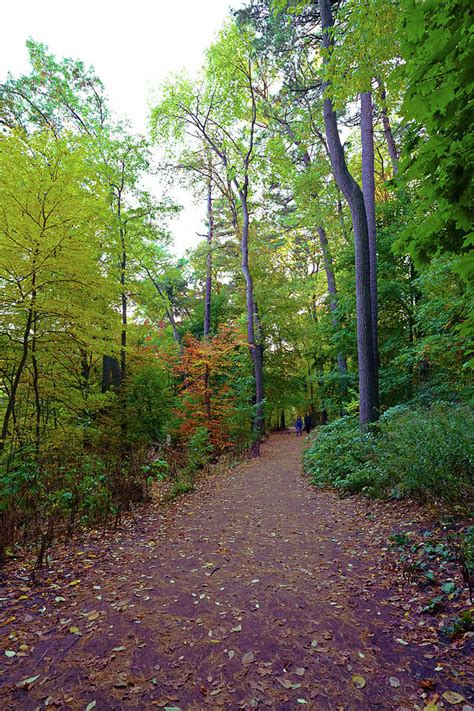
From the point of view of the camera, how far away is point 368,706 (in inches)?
71.6

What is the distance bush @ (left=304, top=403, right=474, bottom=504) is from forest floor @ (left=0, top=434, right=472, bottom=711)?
1.51 ft

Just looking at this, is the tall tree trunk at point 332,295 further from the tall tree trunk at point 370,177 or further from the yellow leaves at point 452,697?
the yellow leaves at point 452,697

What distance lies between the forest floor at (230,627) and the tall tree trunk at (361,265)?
3.20 m

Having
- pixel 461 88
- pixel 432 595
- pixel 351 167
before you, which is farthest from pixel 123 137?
pixel 432 595

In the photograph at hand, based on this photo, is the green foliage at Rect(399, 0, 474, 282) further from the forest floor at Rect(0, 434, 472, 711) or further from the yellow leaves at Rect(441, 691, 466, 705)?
the forest floor at Rect(0, 434, 472, 711)

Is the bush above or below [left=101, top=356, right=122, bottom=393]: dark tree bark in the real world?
below

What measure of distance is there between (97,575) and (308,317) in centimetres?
1976

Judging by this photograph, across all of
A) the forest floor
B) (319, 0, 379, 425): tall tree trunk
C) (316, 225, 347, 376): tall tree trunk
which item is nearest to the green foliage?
the forest floor

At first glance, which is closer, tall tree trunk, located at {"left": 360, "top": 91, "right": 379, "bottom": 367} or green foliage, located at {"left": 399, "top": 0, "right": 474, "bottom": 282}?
green foliage, located at {"left": 399, "top": 0, "right": 474, "bottom": 282}

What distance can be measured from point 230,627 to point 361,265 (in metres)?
7.09

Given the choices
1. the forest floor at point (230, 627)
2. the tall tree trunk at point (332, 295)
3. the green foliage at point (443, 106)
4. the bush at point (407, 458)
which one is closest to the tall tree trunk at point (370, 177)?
the bush at point (407, 458)

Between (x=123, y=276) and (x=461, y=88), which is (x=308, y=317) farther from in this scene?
(x=461, y=88)

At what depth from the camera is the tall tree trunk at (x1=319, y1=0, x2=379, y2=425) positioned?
24.1ft

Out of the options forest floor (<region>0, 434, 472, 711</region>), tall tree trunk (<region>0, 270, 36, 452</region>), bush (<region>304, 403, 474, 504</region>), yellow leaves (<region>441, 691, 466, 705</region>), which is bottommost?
forest floor (<region>0, 434, 472, 711</region>)
